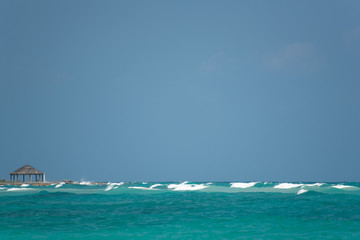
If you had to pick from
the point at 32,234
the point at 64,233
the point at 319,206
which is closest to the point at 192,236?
the point at 64,233

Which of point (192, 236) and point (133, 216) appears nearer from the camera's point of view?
point (192, 236)

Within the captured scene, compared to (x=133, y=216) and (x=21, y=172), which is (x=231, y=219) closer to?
(x=133, y=216)

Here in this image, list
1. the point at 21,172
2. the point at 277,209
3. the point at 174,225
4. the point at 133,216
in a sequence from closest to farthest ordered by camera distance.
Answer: the point at 174,225
the point at 133,216
the point at 277,209
the point at 21,172

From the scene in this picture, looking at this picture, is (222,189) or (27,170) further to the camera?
(27,170)

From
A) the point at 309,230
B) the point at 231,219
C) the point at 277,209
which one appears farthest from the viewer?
the point at 277,209

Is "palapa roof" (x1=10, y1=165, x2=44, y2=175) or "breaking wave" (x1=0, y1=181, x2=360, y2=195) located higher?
"palapa roof" (x1=10, y1=165, x2=44, y2=175)

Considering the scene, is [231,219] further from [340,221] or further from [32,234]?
[32,234]

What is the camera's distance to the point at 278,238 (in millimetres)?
15688

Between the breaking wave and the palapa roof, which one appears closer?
the breaking wave

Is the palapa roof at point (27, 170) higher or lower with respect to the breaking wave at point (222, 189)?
higher

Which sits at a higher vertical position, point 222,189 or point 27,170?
point 27,170

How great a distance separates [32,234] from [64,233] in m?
1.59

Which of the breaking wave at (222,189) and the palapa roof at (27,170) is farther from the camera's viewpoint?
the palapa roof at (27,170)

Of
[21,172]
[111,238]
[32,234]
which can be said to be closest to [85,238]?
[111,238]
